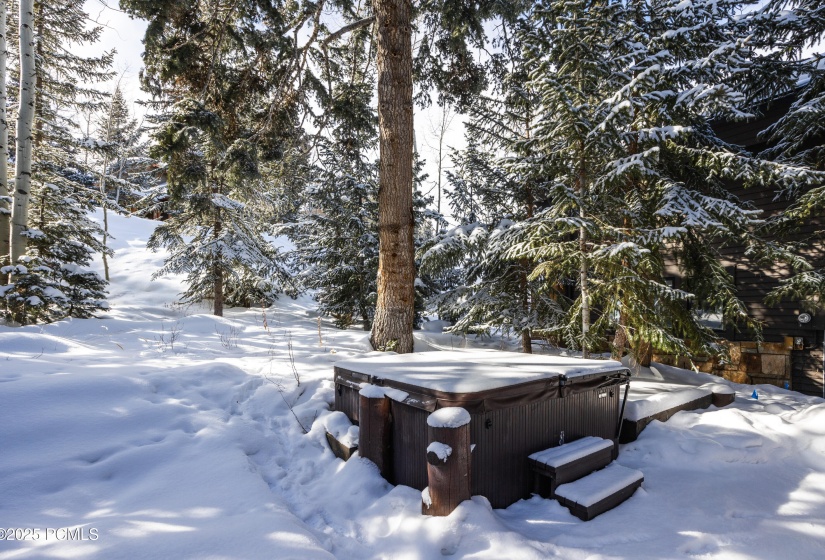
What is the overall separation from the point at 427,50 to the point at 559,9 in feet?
8.92

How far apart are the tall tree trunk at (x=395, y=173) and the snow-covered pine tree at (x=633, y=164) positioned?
6.72 ft

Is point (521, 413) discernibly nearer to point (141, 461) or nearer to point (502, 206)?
point (141, 461)

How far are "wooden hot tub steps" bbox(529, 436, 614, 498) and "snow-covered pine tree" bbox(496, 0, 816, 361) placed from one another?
2.51m

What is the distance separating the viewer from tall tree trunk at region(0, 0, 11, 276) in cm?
751

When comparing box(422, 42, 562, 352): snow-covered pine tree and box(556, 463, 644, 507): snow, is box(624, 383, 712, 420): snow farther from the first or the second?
box(422, 42, 562, 352): snow-covered pine tree

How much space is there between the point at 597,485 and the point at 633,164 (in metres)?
4.87

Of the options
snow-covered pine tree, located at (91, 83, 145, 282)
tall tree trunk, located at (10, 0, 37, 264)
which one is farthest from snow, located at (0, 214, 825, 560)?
snow-covered pine tree, located at (91, 83, 145, 282)

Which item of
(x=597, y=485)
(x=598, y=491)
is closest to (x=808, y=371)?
(x=597, y=485)

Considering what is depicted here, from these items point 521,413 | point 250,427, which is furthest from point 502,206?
point 250,427

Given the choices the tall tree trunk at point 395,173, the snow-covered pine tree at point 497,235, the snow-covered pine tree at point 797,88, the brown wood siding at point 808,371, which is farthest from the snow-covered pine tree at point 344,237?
the brown wood siding at point 808,371

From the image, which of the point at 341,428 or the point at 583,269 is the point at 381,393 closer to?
the point at 341,428

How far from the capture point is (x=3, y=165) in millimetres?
7648

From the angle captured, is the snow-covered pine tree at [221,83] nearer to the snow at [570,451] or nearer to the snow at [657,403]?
the snow at [570,451]

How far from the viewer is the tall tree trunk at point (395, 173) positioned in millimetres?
5727
